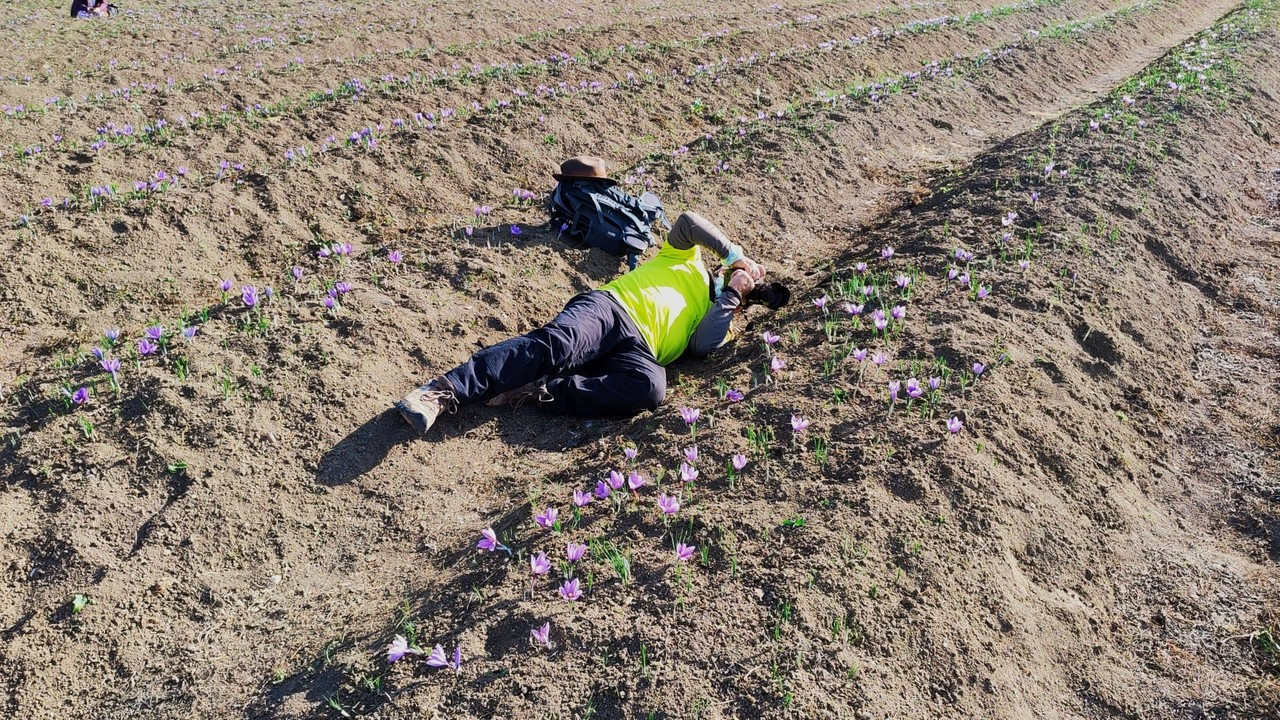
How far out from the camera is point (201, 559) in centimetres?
418

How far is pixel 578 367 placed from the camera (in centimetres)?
545

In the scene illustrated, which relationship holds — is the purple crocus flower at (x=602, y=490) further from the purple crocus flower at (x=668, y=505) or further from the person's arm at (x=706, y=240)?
the person's arm at (x=706, y=240)

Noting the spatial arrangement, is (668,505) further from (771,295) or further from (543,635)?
(771,295)

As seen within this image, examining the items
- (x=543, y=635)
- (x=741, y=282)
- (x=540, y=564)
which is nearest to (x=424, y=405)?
(x=540, y=564)

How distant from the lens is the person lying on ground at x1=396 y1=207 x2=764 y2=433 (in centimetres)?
506

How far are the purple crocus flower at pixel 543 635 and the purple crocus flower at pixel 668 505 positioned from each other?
792 millimetres

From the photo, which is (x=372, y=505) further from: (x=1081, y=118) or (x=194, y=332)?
(x=1081, y=118)

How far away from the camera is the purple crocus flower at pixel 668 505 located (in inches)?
149

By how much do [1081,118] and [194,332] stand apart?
988 cm

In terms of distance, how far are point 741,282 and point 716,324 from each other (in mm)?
374

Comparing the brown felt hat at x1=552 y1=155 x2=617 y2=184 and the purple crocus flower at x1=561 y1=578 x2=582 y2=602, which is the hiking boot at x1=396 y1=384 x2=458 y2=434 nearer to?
the purple crocus flower at x1=561 y1=578 x2=582 y2=602

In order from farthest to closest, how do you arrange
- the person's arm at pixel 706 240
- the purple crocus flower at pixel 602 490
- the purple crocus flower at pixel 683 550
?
the person's arm at pixel 706 240, the purple crocus flower at pixel 602 490, the purple crocus flower at pixel 683 550

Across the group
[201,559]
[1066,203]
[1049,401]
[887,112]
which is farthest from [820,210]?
[201,559]

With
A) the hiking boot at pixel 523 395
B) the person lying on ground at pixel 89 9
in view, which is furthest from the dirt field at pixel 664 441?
the person lying on ground at pixel 89 9
